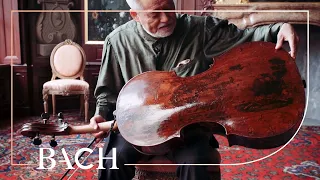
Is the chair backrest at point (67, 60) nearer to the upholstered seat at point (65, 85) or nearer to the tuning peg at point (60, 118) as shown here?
the upholstered seat at point (65, 85)

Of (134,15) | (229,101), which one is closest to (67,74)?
(134,15)

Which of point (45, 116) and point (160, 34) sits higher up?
point (160, 34)

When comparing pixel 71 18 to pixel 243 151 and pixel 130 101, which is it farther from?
pixel 243 151

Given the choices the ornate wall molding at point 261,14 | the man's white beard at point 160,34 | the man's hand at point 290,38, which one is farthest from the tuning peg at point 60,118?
the man's hand at point 290,38

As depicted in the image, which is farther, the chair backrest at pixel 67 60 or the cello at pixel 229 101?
the chair backrest at pixel 67 60

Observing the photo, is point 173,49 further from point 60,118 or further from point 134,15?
point 60,118

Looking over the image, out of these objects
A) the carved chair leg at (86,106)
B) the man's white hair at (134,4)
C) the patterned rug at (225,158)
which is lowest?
the patterned rug at (225,158)

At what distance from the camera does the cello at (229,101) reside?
2.86 feet

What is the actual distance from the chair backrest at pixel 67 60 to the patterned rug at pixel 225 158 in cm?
15

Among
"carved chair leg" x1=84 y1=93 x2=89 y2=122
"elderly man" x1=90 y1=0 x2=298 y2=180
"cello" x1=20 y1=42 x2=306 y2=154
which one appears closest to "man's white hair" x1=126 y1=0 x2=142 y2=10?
"elderly man" x1=90 y1=0 x2=298 y2=180

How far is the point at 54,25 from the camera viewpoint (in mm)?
1018

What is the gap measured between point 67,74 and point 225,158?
57 cm

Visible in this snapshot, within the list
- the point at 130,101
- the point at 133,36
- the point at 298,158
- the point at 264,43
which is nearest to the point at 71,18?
the point at 133,36

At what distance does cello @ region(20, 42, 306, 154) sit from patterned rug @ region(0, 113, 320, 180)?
79 millimetres
